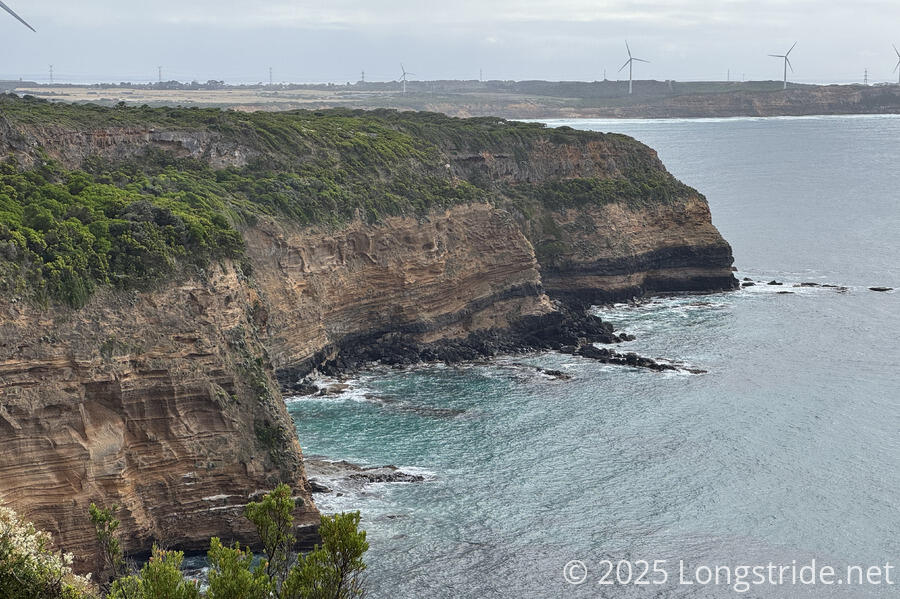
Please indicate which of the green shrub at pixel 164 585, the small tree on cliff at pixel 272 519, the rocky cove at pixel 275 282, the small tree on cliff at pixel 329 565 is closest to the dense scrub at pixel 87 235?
the rocky cove at pixel 275 282

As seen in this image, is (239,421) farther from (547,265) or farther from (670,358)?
(547,265)

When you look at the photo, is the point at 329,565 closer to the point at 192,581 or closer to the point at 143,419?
the point at 192,581

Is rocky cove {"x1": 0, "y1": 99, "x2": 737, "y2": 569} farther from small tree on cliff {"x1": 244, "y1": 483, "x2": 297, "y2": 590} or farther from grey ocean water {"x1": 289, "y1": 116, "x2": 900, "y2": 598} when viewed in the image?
small tree on cliff {"x1": 244, "y1": 483, "x2": 297, "y2": 590}

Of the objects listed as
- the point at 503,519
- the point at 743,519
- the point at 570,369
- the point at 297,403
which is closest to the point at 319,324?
the point at 297,403

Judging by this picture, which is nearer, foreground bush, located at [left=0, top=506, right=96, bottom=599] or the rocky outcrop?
foreground bush, located at [left=0, top=506, right=96, bottom=599]

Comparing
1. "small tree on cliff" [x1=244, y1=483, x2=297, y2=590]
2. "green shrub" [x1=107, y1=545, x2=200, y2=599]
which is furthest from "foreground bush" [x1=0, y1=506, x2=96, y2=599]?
"small tree on cliff" [x1=244, y1=483, x2=297, y2=590]

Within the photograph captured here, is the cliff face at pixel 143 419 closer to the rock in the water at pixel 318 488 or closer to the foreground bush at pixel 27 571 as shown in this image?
the rock in the water at pixel 318 488

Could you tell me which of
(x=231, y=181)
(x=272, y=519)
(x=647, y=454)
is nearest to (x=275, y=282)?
(x=231, y=181)
